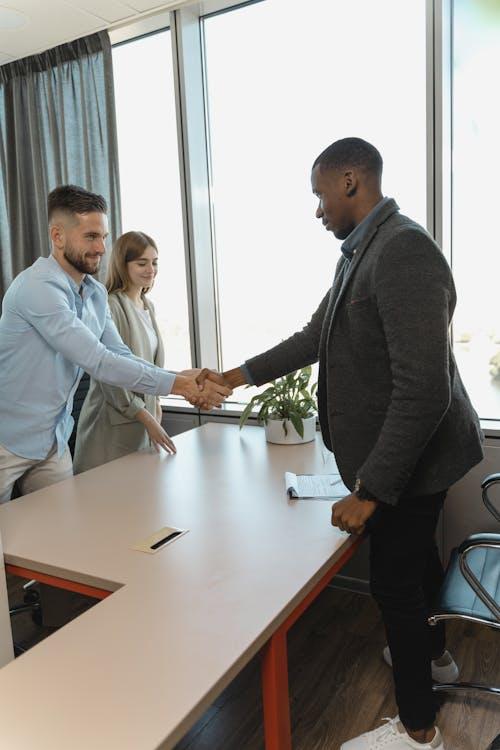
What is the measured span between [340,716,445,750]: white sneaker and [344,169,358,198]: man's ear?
4.77 ft

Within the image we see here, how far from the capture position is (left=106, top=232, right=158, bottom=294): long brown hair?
2.69m

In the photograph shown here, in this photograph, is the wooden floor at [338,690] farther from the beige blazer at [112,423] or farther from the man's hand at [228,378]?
the man's hand at [228,378]

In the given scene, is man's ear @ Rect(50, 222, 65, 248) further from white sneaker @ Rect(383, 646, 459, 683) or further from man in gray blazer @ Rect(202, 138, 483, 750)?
white sneaker @ Rect(383, 646, 459, 683)

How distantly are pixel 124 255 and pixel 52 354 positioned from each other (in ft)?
2.43

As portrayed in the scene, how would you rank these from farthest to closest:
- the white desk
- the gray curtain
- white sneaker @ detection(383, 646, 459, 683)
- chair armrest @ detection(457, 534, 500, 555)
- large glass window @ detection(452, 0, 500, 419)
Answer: the gray curtain < large glass window @ detection(452, 0, 500, 419) < white sneaker @ detection(383, 646, 459, 683) < chair armrest @ detection(457, 534, 500, 555) < the white desk

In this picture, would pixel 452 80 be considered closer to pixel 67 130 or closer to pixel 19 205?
pixel 67 130

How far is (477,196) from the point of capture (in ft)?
8.52

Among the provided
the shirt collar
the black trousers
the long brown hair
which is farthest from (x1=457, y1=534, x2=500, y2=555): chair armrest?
the long brown hair

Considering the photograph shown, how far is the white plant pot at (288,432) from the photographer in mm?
2436

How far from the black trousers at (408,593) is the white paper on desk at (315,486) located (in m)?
0.23

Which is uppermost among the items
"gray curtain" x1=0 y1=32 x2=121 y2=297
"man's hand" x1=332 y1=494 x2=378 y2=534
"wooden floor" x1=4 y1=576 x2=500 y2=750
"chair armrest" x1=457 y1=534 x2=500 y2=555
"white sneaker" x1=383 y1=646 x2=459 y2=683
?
"gray curtain" x1=0 y1=32 x2=121 y2=297

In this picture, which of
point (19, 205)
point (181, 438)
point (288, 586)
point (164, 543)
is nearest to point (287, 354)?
point (181, 438)

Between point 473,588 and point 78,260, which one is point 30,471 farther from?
point 473,588

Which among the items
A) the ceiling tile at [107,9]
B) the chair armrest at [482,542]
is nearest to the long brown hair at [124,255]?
the ceiling tile at [107,9]
